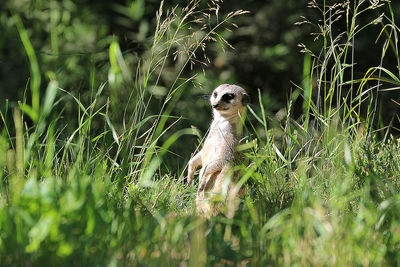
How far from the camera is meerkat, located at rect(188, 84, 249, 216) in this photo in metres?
3.92

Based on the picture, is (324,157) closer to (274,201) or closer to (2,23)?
(274,201)

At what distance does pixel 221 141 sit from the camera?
404 centimetres

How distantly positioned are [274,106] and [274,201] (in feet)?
8.90

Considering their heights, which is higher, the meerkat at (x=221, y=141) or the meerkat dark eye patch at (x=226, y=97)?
the meerkat dark eye patch at (x=226, y=97)

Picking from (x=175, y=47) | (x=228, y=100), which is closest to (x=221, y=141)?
(x=228, y=100)

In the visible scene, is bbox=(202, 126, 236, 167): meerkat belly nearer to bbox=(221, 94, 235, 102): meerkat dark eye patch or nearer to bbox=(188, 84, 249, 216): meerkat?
bbox=(188, 84, 249, 216): meerkat

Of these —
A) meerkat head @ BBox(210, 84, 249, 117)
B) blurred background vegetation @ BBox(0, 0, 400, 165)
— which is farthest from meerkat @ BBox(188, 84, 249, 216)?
blurred background vegetation @ BBox(0, 0, 400, 165)

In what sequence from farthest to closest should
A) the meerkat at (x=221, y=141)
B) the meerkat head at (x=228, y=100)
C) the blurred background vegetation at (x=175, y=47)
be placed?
the blurred background vegetation at (x=175, y=47), the meerkat head at (x=228, y=100), the meerkat at (x=221, y=141)

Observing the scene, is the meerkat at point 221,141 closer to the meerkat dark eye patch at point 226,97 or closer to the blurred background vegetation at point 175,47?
the meerkat dark eye patch at point 226,97

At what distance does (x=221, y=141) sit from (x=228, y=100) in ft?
0.92

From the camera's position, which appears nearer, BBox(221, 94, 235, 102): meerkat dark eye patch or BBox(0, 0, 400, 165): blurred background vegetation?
BBox(221, 94, 235, 102): meerkat dark eye patch

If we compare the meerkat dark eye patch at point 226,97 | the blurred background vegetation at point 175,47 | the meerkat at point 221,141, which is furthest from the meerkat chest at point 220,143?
the blurred background vegetation at point 175,47

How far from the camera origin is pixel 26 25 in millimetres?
6402

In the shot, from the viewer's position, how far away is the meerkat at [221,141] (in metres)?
3.92
